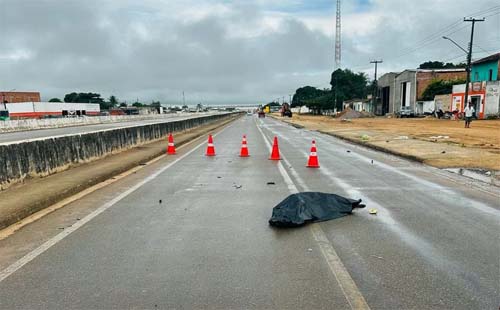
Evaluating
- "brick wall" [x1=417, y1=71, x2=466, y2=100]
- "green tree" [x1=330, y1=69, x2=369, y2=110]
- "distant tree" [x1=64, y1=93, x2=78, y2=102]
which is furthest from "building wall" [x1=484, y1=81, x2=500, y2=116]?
"distant tree" [x1=64, y1=93, x2=78, y2=102]

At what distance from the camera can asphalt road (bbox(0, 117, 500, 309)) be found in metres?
3.79

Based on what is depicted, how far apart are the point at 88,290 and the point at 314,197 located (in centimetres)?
406

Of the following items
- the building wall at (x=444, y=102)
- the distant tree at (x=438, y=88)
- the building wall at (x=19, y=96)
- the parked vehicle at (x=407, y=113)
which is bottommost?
the parked vehicle at (x=407, y=113)

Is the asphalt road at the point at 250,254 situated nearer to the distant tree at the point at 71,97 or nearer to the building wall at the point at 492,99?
the building wall at the point at 492,99

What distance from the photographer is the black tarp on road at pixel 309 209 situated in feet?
20.3

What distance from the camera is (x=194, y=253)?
493cm

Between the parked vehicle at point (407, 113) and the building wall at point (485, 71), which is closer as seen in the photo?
the building wall at point (485, 71)

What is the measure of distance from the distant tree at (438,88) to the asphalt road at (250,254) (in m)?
64.7

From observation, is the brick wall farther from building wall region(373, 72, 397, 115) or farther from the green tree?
the green tree

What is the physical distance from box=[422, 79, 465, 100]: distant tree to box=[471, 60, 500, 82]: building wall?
13.5 feet

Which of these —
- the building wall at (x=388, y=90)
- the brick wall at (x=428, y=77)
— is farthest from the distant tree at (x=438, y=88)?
the building wall at (x=388, y=90)

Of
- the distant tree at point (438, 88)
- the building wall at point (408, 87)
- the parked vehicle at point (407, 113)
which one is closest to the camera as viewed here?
the parked vehicle at point (407, 113)

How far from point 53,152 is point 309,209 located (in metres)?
7.47

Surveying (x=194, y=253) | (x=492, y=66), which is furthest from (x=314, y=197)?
(x=492, y=66)
